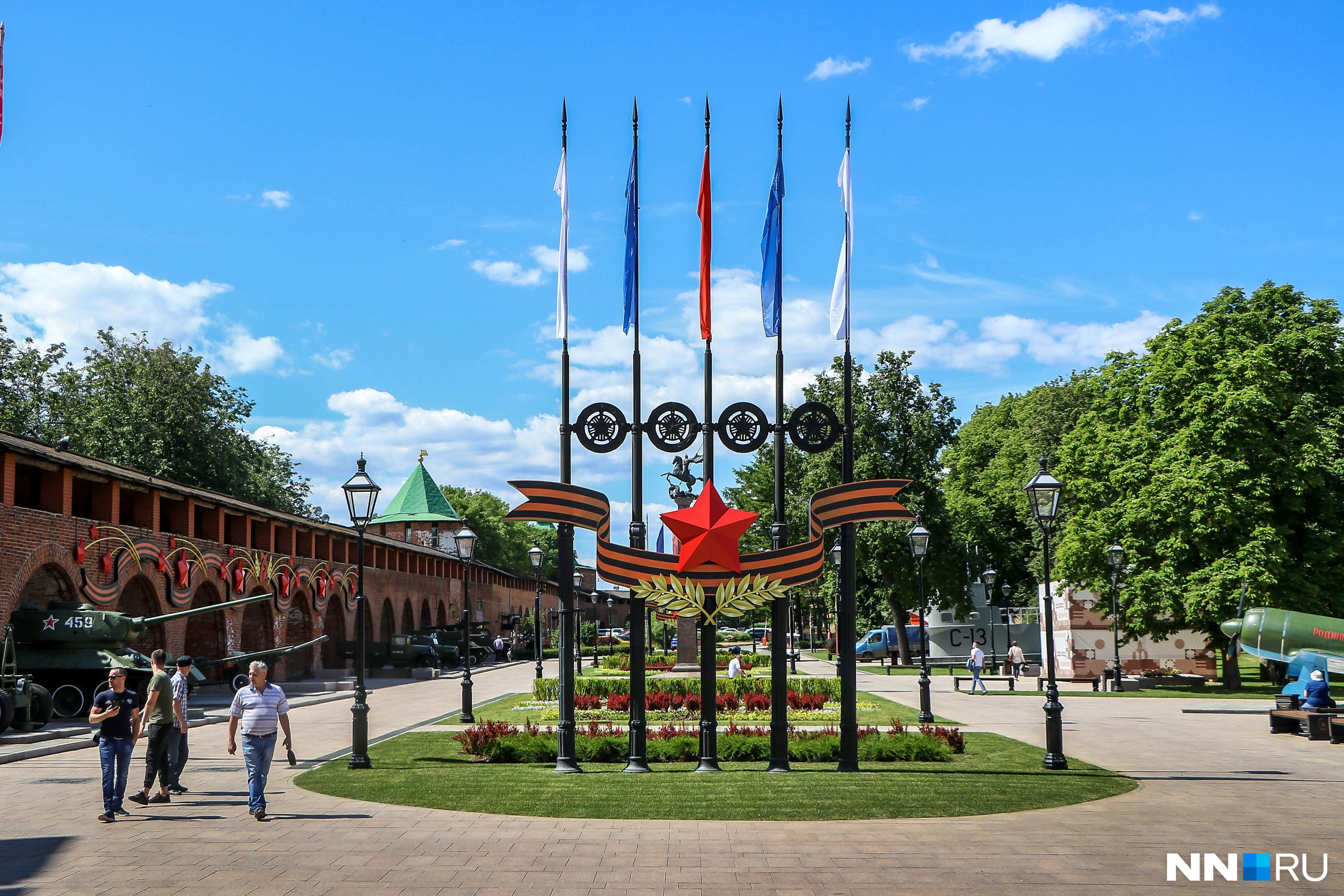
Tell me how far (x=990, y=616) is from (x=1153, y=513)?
2053 cm

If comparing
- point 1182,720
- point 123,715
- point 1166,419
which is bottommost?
point 1182,720

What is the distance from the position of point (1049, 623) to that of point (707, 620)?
17.7 ft

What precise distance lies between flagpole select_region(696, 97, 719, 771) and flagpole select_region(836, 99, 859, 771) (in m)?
1.82

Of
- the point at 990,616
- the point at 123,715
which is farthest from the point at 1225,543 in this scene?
the point at 123,715

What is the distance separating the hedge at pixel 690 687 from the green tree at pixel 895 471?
17916mm

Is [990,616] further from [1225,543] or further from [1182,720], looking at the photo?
[1182,720]

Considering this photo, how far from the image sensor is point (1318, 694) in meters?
22.4

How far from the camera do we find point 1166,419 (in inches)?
1436

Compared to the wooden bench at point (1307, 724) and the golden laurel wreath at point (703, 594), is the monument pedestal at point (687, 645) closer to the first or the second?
the wooden bench at point (1307, 724)

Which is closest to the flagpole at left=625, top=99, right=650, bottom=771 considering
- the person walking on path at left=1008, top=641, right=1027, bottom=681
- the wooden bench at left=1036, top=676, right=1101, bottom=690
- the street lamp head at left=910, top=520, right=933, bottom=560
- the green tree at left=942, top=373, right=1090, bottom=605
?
the street lamp head at left=910, top=520, right=933, bottom=560

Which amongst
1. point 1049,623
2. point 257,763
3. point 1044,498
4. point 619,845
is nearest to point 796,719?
point 1049,623

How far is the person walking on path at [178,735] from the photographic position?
45.2ft

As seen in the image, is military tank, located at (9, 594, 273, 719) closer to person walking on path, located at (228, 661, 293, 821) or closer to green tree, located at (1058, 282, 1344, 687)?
person walking on path, located at (228, 661, 293, 821)

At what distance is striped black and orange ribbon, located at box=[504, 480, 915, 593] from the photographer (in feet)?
52.5
